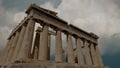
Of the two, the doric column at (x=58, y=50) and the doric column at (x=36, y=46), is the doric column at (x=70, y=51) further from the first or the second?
the doric column at (x=36, y=46)

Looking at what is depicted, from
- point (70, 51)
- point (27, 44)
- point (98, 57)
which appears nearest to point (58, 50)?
point (70, 51)

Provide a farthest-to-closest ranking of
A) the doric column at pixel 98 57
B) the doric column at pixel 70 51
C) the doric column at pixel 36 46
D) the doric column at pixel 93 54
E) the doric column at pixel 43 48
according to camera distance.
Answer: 1. the doric column at pixel 98 57
2. the doric column at pixel 93 54
3. the doric column at pixel 36 46
4. the doric column at pixel 70 51
5. the doric column at pixel 43 48

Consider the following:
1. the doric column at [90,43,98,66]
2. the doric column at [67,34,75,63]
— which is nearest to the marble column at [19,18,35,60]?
the doric column at [67,34,75,63]

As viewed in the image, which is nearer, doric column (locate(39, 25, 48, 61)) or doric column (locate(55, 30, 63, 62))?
doric column (locate(39, 25, 48, 61))

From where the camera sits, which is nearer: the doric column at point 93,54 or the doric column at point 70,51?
the doric column at point 70,51

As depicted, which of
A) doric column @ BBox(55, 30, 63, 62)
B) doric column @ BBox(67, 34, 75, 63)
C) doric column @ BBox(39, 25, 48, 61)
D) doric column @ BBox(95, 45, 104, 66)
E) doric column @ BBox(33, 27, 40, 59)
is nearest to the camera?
doric column @ BBox(39, 25, 48, 61)

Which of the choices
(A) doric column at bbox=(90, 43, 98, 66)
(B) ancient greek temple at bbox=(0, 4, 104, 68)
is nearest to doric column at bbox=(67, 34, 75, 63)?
(B) ancient greek temple at bbox=(0, 4, 104, 68)

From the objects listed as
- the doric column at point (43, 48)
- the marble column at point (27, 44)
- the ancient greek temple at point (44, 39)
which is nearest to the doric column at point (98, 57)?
the ancient greek temple at point (44, 39)

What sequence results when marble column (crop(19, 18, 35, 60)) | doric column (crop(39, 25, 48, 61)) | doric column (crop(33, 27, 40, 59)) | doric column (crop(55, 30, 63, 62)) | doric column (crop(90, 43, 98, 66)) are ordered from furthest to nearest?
doric column (crop(90, 43, 98, 66)), doric column (crop(33, 27, 40, 59)), doric column (crop(55, 30, 63, 62)), doric column (crop(39, 25, 48, 61)), marble column (crop(19, 18, 35, 60))

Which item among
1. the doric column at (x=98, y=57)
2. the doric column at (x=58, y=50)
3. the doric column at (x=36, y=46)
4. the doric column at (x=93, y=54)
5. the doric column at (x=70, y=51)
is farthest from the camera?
the doric column at (x=98, y=57)

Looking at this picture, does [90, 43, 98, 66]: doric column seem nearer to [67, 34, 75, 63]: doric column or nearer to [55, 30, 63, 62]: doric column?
[67, 34, 75, 63]: doric column

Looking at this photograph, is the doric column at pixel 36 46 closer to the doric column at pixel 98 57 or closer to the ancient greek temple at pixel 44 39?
the ancient greek temple at pixel 44 39

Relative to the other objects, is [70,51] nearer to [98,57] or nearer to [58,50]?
[58,50]

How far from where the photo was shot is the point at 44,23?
29.0 metres
